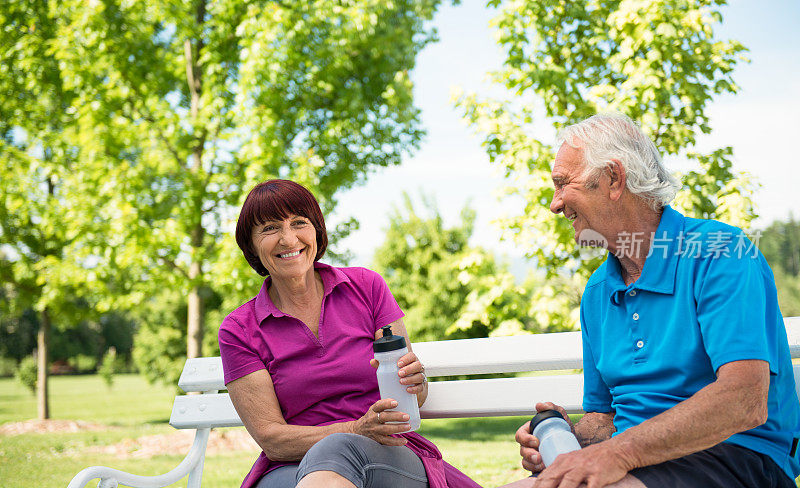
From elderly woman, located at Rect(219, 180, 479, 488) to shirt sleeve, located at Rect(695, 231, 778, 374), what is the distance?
0.82 meters

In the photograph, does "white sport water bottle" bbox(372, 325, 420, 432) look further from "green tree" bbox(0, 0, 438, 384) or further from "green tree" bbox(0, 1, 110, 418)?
"green tree" bbox(0, 1, 110, 418)

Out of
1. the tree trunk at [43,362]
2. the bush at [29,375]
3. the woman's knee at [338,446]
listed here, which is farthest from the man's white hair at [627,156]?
the bush at [29,375]

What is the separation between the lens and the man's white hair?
1.72 meters

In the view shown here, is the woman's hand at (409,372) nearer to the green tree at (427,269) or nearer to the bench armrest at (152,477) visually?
the bench armrest at (152,477)

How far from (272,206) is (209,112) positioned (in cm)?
598

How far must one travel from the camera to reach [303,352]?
87.4 inches

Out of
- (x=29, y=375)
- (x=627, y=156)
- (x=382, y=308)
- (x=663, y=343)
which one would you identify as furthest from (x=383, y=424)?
(x=29, y=375)

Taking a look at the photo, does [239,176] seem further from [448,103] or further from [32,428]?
[32,428]

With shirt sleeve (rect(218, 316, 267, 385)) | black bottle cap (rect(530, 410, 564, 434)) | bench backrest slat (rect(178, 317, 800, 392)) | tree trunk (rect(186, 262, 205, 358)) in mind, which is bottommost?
tree trunk (rect(186, 262, 205, 358))

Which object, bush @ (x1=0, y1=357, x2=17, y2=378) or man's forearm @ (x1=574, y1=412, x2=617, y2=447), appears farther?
bush @ (x1=0, y1=357, x2=17, y2=378)

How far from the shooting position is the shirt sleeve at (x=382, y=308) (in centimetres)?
230

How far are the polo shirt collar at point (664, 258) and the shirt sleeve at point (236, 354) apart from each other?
123 centimetres

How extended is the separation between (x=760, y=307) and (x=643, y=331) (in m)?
0.30

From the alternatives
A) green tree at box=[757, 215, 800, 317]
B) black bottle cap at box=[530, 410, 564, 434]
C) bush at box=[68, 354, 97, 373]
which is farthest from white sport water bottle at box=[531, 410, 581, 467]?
bush at box=[68, 354, 97, 373]
